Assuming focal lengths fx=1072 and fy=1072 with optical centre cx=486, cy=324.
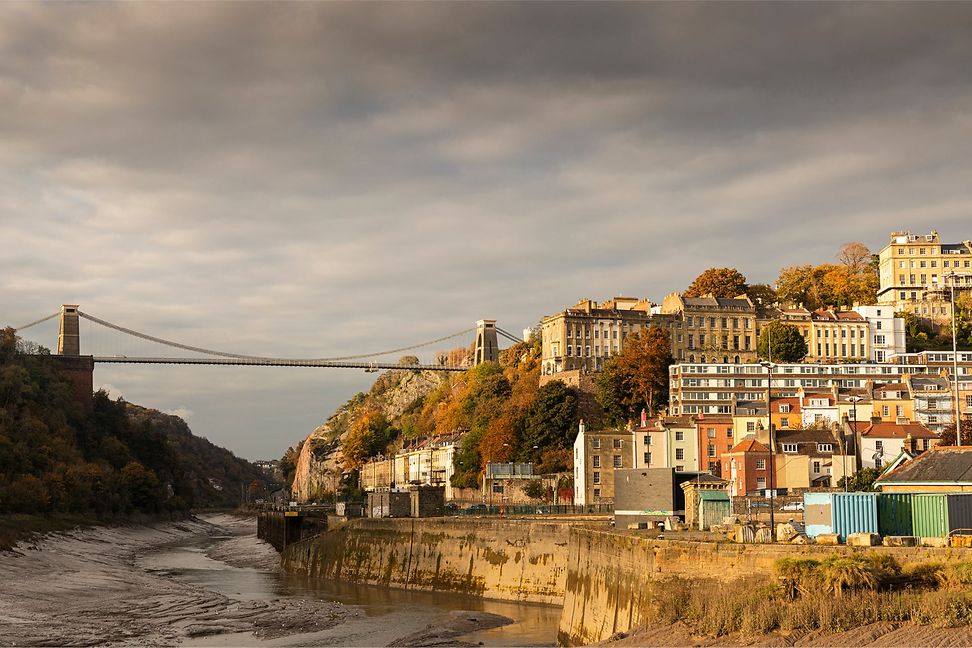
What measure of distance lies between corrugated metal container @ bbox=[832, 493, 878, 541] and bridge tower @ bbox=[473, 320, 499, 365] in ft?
468

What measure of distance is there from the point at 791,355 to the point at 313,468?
92652 millimetres

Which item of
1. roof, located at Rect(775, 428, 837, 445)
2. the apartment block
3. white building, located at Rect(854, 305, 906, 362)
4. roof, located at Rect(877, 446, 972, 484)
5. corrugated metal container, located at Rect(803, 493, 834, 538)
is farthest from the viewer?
white building, located at Rect(854, 305, 906, 362)

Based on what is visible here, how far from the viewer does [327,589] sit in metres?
56.6

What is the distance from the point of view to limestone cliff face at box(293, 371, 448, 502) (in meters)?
171

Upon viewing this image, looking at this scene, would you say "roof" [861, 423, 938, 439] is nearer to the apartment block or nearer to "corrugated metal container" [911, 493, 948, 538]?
the apartment block

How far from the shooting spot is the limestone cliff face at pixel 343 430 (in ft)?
561

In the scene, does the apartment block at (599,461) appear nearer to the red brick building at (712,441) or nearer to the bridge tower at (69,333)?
the red brick building at (712,441)

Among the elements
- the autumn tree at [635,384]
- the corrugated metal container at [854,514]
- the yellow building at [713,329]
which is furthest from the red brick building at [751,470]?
the yellow building at [713,329]

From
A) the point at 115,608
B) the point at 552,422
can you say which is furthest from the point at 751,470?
the point at 115,608

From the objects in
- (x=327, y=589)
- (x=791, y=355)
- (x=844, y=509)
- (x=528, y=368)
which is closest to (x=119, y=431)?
(x=528, y=368)

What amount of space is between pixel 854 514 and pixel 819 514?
1.01 metres

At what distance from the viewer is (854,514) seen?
1123 inches

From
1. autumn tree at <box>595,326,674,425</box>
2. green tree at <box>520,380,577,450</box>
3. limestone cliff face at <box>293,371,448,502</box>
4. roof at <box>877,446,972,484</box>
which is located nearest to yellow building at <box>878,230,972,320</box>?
autumn tree at <box>595,326,674,425</box>

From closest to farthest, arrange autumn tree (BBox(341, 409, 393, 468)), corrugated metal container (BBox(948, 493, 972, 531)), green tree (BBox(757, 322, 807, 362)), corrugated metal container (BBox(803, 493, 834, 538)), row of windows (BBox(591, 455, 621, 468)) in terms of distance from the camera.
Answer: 1. corrugated metal container (BBox(948, 493, 972, 531))
2. corrugated metal container (BBox(803, 493, 834, 538))
3. row of windows (BBox(591, 455, 621, 468))
4. green tree (BBox(757, 322, 807, 362))
5. autumn tree (BBox(341, 409, 393, 468))
